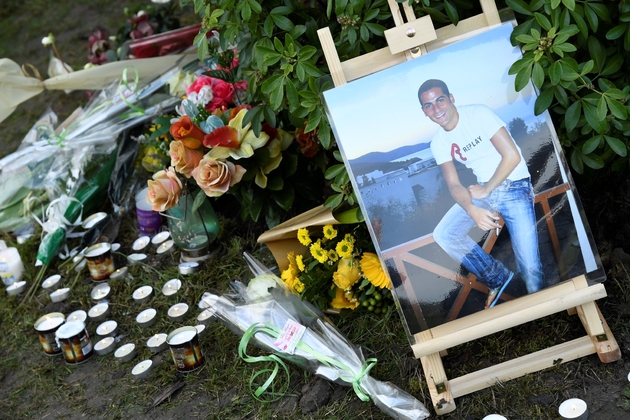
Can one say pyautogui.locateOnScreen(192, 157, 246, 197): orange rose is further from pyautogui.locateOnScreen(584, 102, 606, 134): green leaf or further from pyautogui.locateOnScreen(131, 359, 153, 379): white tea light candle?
pyautogui.locateOnScreen(584, 102, 606, 134): green leaf

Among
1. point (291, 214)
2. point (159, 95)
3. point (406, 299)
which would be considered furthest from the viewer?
point (159, 95)

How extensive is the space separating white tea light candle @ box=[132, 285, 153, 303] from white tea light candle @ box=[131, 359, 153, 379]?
1.27 ft

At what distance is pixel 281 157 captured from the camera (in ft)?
8.03

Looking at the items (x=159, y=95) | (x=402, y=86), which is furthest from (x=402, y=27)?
(x=159, y=95)

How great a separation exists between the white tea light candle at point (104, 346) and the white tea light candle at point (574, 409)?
4.83ft

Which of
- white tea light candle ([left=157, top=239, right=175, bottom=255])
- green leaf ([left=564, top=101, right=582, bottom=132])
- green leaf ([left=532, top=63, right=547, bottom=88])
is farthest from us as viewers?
white tea light candle ([left=157, top=239, right=175, bottom=255])

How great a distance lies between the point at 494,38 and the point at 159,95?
1.85m

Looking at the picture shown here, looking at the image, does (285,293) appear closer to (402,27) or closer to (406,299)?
(406,299)

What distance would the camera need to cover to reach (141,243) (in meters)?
2.97

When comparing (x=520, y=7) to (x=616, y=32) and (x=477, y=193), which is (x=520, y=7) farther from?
(x=477, y=193)

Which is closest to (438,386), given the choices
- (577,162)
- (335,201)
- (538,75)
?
(335,201)

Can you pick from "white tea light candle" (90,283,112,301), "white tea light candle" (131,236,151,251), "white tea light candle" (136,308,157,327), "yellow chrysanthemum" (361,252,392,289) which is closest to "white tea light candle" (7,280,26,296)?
"white tea light candle" (90,283,112,301)

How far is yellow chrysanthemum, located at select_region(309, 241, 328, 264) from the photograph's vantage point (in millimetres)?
2184

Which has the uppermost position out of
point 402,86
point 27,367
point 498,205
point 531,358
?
point 402,86
